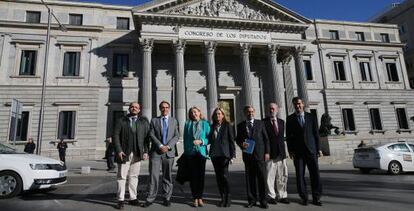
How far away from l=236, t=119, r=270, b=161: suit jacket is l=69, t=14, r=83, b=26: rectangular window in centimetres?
2526

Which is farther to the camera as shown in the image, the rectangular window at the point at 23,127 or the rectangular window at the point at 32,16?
the rectangular window at the point at 32,16

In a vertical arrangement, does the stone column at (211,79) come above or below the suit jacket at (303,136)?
above

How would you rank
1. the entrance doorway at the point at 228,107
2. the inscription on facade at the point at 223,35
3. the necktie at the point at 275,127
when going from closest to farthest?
the necktie at the point at 275,127, the inscription on facade at the point at 223,35, the entrance doorway at the point at 228,107

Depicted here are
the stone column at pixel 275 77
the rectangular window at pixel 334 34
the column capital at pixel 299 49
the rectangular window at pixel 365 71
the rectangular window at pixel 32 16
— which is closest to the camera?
the stone column at pixel 275 77

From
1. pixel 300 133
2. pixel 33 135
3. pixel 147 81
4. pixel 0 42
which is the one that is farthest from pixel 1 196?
pixel 0 42

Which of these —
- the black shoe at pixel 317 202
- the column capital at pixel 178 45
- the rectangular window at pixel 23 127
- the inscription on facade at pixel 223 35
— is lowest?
the black shoe at pixel 317 202

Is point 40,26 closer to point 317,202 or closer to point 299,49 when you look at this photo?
point 299,49

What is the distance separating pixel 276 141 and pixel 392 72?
114 feet

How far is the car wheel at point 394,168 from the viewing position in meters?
13.4

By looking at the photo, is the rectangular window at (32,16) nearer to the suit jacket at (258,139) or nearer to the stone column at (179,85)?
the stone column at (179,85)

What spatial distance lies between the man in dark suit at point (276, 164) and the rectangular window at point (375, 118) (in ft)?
97.3

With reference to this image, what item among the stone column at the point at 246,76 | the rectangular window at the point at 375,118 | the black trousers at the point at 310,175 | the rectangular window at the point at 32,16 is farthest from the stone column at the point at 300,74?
the rectangular window at the point at 32,16

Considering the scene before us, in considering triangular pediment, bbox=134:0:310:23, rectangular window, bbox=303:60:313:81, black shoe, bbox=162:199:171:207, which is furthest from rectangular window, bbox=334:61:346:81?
black shoe, bbox=162:199:171:207

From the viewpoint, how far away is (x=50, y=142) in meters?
23.9
